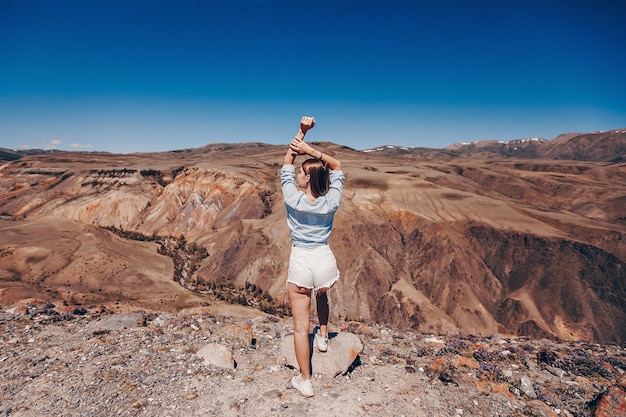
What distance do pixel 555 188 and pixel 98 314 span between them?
90308mm

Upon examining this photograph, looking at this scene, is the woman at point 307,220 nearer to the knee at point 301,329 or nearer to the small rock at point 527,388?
the knee at point 301,329

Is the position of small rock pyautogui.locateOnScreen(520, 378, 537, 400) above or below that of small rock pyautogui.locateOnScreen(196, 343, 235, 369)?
below

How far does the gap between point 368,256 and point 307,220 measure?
33.8 meters

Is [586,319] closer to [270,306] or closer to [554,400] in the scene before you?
[270,306]

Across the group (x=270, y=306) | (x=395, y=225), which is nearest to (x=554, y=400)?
(x=270, y=306)

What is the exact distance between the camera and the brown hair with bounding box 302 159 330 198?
11.7ft

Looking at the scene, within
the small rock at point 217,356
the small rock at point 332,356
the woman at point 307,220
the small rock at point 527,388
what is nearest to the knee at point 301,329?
the woman at point 307,220

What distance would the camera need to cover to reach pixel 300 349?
151 inches

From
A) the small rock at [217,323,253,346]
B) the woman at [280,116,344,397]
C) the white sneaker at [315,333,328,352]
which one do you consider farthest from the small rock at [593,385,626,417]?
the small rock at [217,323,253,346]

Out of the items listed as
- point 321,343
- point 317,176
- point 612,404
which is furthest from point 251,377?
point 612,404

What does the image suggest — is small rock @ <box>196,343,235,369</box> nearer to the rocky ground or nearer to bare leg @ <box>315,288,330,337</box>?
the rocky ground

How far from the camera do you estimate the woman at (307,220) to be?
11.7 ft

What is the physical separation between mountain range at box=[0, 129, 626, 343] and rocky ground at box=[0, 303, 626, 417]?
2358 cm

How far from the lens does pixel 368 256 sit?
36.3m
